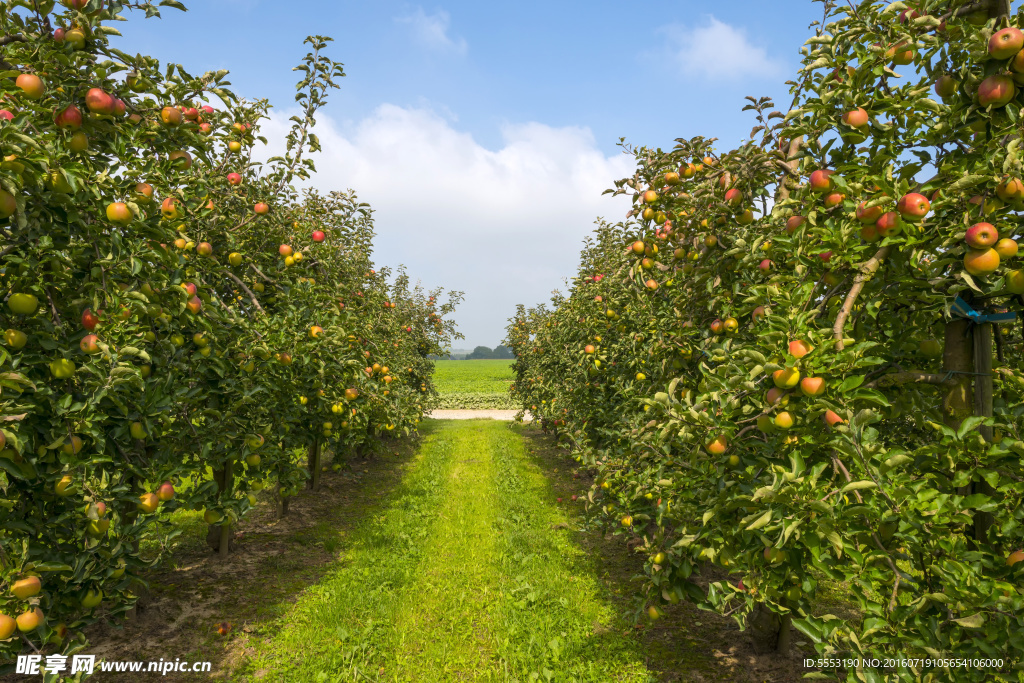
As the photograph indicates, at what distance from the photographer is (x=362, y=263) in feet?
34.3

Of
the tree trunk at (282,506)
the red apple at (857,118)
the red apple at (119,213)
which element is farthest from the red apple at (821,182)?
the tree trunk at (282,506)

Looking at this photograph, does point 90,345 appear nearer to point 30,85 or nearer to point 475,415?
point 30,85

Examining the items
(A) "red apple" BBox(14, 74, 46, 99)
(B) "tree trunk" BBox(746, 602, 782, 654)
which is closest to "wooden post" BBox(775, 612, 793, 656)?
(B) "tree trunk" BBox(746, 602, 782, 654)

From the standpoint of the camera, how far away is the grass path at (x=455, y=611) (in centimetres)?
457

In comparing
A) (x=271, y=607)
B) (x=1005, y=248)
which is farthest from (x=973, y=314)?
(x=271, y=607)

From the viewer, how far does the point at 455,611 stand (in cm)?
553

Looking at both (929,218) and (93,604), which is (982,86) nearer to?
(929,218)

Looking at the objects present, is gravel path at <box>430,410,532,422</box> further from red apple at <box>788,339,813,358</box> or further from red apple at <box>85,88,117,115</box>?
red apple at <box>788,339,813,358</box>

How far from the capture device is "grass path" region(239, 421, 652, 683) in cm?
457

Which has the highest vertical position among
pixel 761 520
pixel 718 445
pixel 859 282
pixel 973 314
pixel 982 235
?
pixel 982 235

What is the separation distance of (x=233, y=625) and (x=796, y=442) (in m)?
5.25

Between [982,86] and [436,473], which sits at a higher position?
[982,86]

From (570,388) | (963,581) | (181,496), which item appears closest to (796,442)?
(963,581)

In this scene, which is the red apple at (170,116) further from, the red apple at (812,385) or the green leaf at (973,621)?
the green leaf at (973,621)
